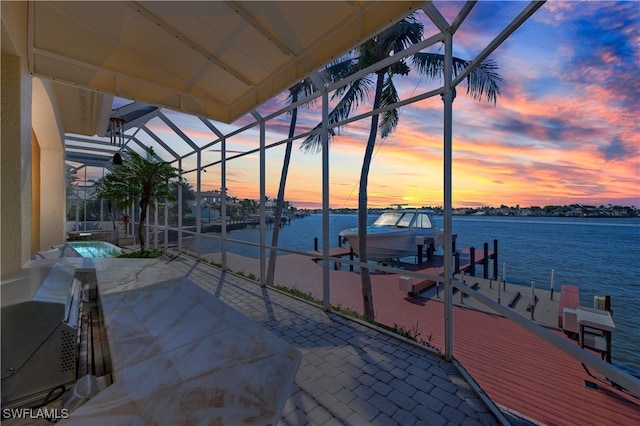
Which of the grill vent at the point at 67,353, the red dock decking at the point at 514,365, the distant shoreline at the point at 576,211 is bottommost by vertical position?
the red dock decking at the point at 514,365

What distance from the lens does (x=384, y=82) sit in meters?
7.61

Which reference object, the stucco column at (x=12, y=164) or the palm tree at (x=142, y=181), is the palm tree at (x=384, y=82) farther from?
the palm tree at (x=142, y=181)

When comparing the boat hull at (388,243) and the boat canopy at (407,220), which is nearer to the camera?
the boat hull at (388,243)

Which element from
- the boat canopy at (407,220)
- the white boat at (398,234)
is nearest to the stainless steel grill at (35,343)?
the white boat at (398,234)

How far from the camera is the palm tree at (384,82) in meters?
5.64

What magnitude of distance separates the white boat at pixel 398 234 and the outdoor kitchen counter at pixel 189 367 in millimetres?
12562

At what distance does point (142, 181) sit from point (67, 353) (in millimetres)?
8657

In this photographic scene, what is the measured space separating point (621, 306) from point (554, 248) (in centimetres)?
1988

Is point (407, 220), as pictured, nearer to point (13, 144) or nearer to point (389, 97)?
point (389, 97)

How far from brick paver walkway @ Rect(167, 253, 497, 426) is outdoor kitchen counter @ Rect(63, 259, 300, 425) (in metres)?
1.16

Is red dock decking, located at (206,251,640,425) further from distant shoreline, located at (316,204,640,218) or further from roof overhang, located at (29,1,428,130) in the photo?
roof overhang, located at (29,1,428,130)

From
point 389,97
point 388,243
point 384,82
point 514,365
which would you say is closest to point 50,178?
Answer: point 389,97

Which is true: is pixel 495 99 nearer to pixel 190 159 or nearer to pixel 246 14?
pixel 246 14

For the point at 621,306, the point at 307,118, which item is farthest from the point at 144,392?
the point at 621,306
